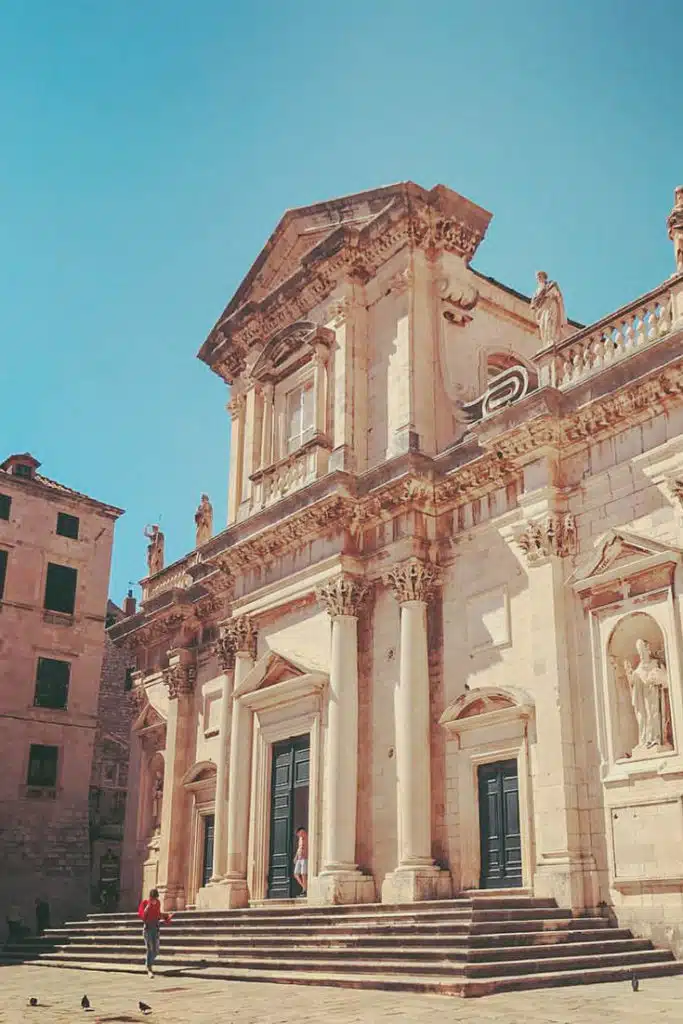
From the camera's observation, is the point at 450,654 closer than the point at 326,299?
Yes

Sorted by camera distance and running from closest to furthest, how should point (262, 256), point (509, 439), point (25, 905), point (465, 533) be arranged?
point (509, 439) → point (465, 533) → point (262, 256) → point (25, 905)

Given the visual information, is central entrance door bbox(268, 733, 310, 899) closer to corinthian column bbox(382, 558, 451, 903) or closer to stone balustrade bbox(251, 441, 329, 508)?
corinthian column bbox(382, 558, 451, 903)

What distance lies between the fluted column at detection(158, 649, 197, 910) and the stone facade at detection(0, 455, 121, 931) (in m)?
7.44

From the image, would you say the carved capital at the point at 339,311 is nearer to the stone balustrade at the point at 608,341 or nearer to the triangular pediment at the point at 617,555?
Answer: the stone balustrade at the point at 608,341

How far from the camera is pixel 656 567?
14.0m

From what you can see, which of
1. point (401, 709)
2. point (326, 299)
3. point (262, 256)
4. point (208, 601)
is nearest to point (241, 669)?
point (208, 601)

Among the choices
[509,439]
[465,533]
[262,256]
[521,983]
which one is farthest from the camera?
[262,256]

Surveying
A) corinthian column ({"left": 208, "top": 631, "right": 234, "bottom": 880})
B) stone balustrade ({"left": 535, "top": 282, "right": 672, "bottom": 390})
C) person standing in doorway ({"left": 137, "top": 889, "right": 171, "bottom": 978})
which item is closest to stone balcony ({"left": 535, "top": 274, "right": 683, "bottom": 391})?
stone balustrade ({"left": 535, "top": 282, "right": 672, "bottom": 390})

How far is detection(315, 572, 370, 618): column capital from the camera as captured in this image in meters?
18.6

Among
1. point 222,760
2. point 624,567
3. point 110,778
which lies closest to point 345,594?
point 222,760

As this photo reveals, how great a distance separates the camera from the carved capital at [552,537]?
15594mm

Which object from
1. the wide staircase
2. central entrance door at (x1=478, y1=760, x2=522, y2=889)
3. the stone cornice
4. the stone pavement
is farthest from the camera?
the stone cornice

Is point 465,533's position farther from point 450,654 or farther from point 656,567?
point 656,567

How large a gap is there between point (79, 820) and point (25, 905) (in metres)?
2.71
